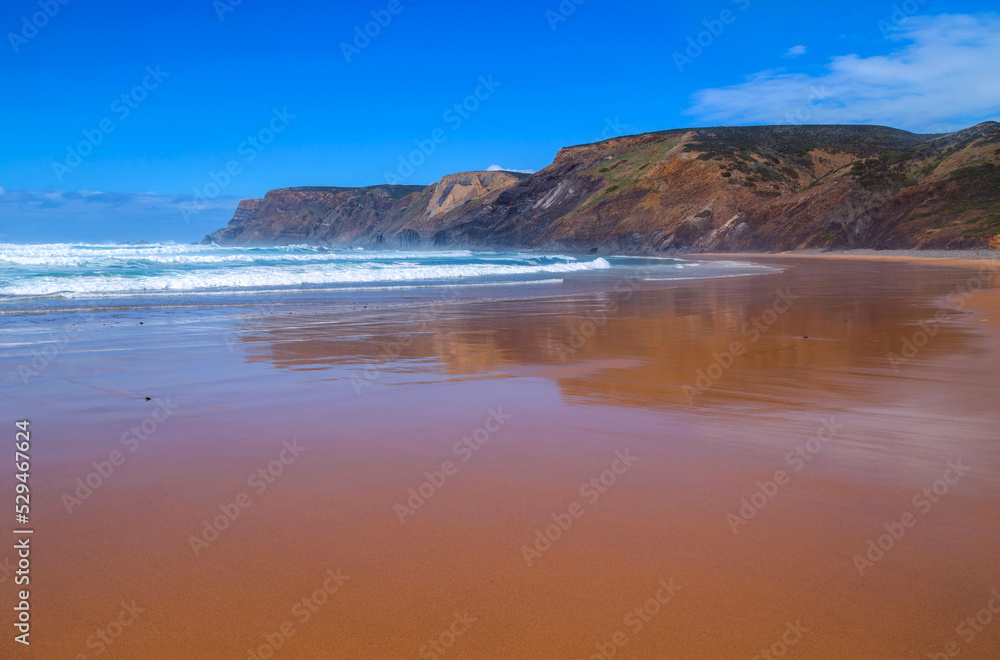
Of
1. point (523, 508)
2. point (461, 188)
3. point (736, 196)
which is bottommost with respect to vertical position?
point (523, 508)

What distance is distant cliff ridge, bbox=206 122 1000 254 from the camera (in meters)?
49.3

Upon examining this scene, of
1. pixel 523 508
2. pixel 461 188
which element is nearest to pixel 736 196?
pixel 461 188

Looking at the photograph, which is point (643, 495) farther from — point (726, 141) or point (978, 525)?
point (726, 141)

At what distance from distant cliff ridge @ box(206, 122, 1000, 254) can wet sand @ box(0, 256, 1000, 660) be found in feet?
144

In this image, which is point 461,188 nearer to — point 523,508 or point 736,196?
point 736,196

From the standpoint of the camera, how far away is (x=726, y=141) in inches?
3644

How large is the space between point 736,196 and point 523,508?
7602 cm

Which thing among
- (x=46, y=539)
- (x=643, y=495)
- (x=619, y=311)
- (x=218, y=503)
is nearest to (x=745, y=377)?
(x=643, y=495)

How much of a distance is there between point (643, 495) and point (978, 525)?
1.38m

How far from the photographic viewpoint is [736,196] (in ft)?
240

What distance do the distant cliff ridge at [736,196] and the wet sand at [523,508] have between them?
43961 mm

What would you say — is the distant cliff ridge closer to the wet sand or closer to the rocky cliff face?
the rocky cliff face

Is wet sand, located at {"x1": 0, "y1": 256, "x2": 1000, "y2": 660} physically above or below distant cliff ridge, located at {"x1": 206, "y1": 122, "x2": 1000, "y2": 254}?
below

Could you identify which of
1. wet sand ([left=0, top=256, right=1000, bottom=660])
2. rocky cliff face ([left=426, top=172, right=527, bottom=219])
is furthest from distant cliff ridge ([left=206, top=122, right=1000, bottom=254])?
wet sand ([left=0, top=256, right=1000, bottom=660])
